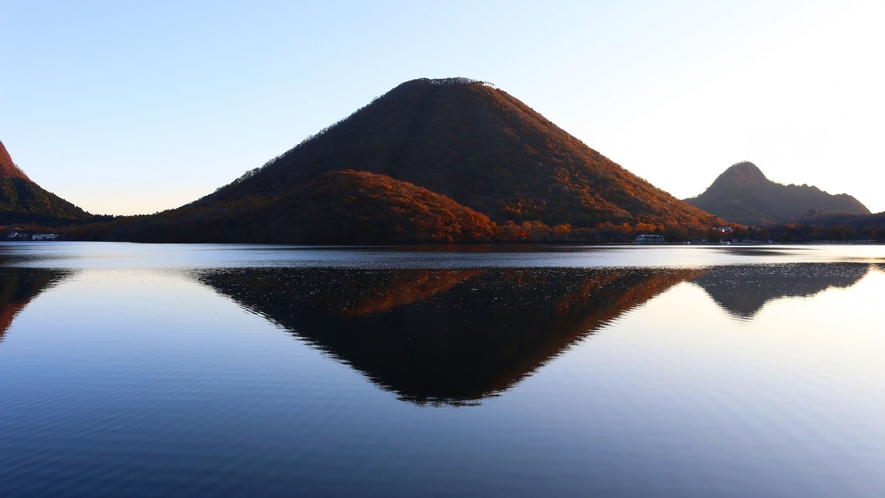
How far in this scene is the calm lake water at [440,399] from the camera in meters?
13.0

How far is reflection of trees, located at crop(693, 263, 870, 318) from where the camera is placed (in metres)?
44.8

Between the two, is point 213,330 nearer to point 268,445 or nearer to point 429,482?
point 268,445

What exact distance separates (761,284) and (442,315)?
36.0 metres

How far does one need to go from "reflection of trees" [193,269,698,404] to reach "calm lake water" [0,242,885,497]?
21 cm

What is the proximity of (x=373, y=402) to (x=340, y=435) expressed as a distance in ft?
9.99

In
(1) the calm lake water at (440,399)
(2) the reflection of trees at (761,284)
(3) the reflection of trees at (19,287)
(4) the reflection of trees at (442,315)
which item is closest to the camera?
(1) the calm lake water at (440,399)

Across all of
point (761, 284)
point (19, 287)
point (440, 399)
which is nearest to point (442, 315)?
point (440, 399)

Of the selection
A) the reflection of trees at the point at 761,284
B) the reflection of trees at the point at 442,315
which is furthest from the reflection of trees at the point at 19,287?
the reflection of trees at the point at 761,284

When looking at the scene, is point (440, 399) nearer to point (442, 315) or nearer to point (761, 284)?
point (442, 315)

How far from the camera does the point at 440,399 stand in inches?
742

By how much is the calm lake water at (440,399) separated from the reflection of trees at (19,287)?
98 centimetres

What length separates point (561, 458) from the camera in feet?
45.8

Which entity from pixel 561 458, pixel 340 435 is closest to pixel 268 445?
pixel 340 435

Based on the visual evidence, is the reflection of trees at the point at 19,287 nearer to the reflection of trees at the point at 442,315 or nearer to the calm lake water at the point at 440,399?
the calm lake water at the point at 440,399
